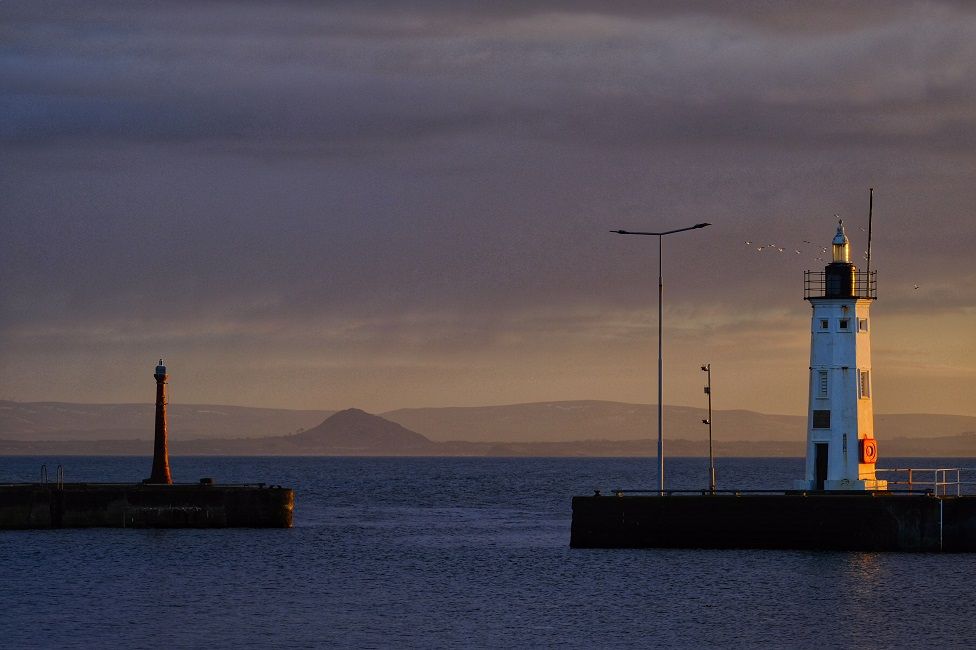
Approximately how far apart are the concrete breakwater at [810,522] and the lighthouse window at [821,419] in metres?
3.69

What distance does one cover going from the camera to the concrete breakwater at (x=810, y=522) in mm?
66938

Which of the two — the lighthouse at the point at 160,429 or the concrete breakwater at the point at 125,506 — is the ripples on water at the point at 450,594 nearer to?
the concrete breakwater at the point at 125,506

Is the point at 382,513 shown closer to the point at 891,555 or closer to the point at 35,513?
the point at 35,513

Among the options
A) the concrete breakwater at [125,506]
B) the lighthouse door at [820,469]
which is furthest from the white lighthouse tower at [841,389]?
the concrete breakwater at [125,506]

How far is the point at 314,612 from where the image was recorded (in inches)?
2240

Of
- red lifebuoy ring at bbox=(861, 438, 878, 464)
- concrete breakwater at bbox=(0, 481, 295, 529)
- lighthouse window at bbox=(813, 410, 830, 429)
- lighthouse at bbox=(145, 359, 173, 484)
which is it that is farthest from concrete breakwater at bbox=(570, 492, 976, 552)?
lighthouse at bbox=(145, 359, 173, 484)

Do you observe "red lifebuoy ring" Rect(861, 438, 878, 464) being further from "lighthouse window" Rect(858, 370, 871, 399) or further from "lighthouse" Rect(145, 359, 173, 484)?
"lighthouse" Rect(145, 359, 173, 484)

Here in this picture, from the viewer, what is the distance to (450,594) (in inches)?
2483

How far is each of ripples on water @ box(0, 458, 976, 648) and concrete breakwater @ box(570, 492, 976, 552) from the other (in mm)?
1059

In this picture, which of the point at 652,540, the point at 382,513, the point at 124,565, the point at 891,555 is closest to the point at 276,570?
the point at 124,565

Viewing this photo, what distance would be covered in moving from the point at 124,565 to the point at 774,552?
2965 cm

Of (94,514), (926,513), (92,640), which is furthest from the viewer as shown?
(94,514)

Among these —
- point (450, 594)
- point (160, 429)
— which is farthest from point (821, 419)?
point (160, 429)

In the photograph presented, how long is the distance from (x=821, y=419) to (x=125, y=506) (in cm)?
3881
